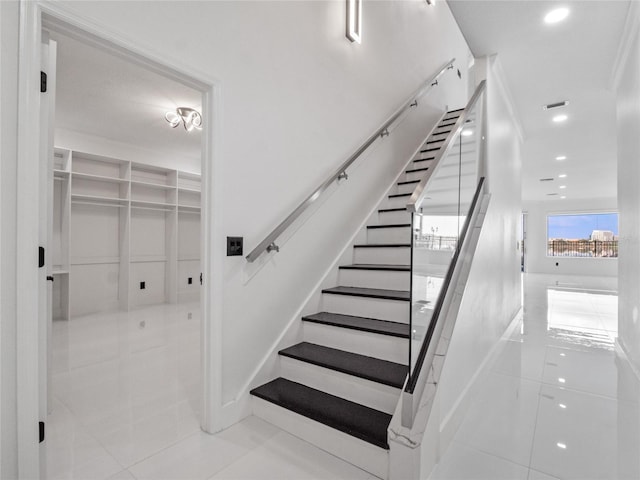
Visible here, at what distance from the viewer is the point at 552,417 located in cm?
216

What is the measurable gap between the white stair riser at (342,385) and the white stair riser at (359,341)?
28 cm

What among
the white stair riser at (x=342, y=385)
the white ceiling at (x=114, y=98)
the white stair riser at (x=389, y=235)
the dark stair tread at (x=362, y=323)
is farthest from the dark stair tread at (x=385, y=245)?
the white ceiling at (x=114, y=98)

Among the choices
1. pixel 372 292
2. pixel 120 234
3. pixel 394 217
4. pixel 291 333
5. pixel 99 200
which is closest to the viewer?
pixel 291 333

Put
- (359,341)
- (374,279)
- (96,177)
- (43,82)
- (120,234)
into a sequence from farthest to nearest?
(120,234) → (96,177) → (374,279) → (359,341) → (43,82)

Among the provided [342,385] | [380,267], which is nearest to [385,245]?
[380,267]

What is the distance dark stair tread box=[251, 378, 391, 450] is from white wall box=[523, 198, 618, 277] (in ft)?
47.9

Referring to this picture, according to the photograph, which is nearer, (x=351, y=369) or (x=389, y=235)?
(x=351, y=369)

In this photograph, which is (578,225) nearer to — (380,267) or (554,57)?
(554,57)

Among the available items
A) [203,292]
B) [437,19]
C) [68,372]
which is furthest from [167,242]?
[437,19]

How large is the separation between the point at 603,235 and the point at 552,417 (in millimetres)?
14137

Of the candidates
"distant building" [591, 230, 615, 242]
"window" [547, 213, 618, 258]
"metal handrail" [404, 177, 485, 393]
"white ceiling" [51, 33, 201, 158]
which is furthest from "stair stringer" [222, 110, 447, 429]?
"distant building" [591, 230, 615, 242]

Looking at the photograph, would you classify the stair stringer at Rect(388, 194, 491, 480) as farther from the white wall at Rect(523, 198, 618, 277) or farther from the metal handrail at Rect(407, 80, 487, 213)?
the white wall at Rect(523, 198, 618, 277)

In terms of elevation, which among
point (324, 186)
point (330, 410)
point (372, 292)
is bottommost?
point (330, 410)

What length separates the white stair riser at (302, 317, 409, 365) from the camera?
7.03ft
